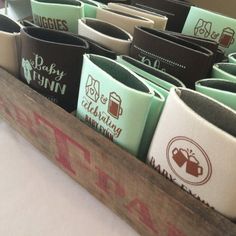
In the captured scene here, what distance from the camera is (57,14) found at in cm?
46

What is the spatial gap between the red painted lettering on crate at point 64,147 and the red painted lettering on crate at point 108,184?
2 cm

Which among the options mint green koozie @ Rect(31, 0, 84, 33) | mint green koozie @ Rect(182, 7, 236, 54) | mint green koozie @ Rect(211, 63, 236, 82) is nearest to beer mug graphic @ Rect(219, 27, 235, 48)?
mint green koozie @ Rect(182, 7, 236, 54)

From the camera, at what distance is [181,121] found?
0.29m

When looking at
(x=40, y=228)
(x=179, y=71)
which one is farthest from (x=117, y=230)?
(x=179, y=71)

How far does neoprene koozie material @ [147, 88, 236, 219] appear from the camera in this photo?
0.27 metres

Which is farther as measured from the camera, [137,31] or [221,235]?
[137,31]

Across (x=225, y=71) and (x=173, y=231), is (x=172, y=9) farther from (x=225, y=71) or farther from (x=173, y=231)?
(x=173, y=231)

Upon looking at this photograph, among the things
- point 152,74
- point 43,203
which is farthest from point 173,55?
point 43,203

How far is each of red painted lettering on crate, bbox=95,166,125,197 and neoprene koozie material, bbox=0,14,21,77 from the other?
20 centimetres

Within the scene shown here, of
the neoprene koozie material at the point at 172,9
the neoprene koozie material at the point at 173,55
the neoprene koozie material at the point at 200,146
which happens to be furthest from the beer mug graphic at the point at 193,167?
the neoprene koozie material at the point at 172,9

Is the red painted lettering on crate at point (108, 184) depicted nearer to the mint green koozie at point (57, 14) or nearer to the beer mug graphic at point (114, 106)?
the beer mug graphic at point (114, 106)

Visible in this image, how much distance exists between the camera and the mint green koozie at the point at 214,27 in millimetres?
462

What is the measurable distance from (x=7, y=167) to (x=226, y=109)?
Result: 12.6 inches

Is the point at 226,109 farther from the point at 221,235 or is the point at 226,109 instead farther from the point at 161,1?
the point at 161,1
